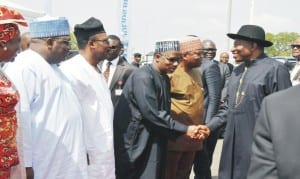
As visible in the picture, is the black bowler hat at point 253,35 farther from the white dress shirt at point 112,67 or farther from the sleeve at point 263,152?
the sleeve at point 263,152

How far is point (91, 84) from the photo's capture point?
4.16 metres

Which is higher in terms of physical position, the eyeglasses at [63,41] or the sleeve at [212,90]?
the eyeglasses at [63,41]

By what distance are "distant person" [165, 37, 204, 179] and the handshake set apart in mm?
139

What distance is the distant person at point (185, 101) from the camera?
5121 mm

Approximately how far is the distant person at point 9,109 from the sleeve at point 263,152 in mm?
1489

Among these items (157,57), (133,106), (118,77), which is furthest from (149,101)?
(118,77)

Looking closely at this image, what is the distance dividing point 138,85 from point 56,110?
3.80 ft

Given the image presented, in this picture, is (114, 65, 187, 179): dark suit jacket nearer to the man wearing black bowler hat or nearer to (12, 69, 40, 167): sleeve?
the man wearing black bowler hat

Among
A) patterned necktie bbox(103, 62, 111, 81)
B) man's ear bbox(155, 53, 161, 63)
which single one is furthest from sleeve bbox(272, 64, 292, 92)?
patterned necktie bbox(103, 62, 111, 81)

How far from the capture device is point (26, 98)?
3293 mm

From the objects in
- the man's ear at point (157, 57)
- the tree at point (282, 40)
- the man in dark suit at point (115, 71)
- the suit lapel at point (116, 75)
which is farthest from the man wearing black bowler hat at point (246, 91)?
the tree at point (282, 40)

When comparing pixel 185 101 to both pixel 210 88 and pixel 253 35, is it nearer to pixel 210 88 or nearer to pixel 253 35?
pixel 210 88

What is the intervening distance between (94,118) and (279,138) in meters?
2.51

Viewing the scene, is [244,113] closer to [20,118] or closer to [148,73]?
[148,73]
